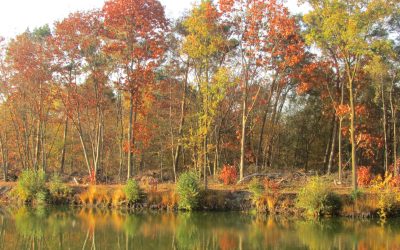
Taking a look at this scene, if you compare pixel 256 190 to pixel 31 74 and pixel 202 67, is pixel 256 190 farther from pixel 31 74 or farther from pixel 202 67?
pixel 31 74

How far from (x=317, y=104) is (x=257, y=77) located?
12087 millimetres

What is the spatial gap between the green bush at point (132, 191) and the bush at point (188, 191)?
7.27 feet

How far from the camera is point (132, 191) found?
22203 millimetres

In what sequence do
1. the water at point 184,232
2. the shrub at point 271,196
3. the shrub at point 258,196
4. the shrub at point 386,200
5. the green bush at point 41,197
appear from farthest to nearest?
1. the green bush at point 41,197
2. the shrub at point 258,196
3. the shrub at point 271,196
4. the shrub at point 386,200
5. the water at point 184,232

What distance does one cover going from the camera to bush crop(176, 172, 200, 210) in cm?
2106

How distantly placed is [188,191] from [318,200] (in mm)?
5976

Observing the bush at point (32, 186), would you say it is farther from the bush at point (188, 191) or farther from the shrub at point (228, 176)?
the shrub at point (228, 176)

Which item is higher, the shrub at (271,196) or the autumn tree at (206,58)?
the autumn tree at (206,58)

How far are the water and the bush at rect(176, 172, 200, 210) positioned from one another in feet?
2.53

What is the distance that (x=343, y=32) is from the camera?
18.9 meters

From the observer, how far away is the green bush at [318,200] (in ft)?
62.0

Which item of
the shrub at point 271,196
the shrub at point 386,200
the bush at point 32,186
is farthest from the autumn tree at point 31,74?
the shrub at point 386,200

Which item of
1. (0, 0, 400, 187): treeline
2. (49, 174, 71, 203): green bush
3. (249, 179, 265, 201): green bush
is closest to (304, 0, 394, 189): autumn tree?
(0, 0, 400, 187): treeline

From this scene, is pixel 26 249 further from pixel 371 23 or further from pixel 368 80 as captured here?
pixel 368 80
